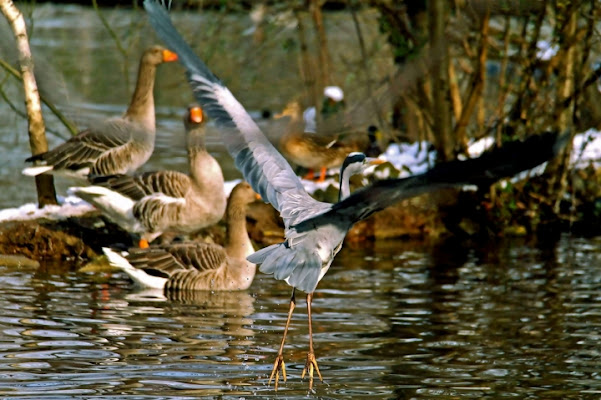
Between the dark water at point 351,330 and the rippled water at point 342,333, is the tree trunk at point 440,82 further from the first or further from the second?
the rippled water at point 342,333

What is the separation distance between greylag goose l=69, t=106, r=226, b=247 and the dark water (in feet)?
2.70

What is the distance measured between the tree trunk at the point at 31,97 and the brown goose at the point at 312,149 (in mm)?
2834

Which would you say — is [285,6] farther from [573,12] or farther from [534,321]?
[534,321]

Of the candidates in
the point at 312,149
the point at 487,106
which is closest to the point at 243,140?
the point at 312,149

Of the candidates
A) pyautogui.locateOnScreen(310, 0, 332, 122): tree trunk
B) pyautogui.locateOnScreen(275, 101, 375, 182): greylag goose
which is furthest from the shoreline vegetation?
pyautogui.locateOnScreen(310, 0, 332, 122): tree trunk

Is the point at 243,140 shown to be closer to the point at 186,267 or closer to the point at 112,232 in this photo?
the point at 186,267

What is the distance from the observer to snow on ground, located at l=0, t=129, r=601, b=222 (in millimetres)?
11023

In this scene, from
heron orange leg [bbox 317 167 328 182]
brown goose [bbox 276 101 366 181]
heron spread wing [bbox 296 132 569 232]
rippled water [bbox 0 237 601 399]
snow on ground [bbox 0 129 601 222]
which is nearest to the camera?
heron spread wing [bbox 296 132 569 232]

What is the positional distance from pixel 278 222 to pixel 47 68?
3.18 metres

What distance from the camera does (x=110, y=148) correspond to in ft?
36.2

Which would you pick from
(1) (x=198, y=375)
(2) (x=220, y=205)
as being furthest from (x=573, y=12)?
(1) (x=198, y=375)

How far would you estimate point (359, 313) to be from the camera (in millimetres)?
8156

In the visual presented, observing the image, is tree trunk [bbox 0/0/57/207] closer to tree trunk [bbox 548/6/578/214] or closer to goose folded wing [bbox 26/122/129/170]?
goose folded wing [bbox 26/122/129/170]

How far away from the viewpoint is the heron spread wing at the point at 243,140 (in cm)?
698
